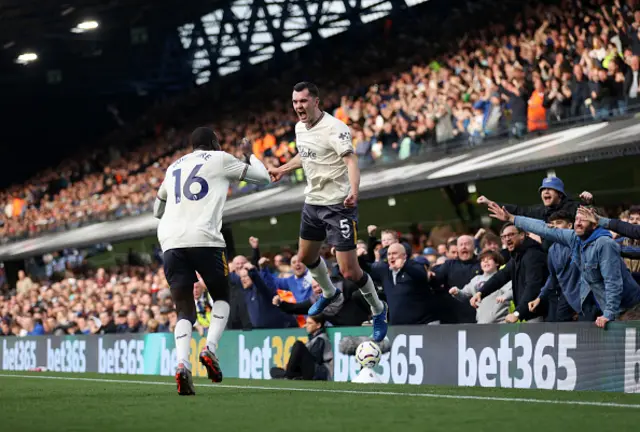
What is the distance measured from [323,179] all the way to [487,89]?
9.55 meters

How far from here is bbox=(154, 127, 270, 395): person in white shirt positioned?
8.72 metres

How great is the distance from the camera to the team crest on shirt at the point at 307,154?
977cm

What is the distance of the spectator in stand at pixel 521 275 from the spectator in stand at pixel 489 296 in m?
0.22

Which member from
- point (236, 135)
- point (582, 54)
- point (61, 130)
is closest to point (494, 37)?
point (582, 54)

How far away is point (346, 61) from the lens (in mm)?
29906

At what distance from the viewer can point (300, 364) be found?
12.9m

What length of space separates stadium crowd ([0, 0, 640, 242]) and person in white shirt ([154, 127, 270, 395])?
8417mm

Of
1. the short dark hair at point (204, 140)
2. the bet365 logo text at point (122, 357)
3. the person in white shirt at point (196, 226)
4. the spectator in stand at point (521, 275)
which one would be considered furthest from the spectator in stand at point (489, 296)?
the bet365 logo text at point (122, 357)

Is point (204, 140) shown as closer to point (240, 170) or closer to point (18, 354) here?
point (240, 170)

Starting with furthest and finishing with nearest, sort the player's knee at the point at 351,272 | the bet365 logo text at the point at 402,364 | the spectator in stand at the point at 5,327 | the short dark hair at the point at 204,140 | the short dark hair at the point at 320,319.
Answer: the spectator in stand at the point at 5,327 → the short dark hair at the point at 320,319 → the bet365 logo text at the point at 402,364 → the player's knee at the point at 351,272 → the short dark hair at the point at 204,140

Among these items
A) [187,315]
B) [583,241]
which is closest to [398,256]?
[583,241]

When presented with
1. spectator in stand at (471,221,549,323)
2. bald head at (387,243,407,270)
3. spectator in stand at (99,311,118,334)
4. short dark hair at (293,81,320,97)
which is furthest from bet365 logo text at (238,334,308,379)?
spectator in stand at (99,311,118,334)

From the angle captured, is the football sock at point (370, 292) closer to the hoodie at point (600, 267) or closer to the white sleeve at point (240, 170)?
the hoodie at point (600, 267)

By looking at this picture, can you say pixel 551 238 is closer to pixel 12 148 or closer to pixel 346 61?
pixel 346 61
